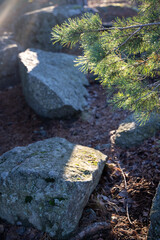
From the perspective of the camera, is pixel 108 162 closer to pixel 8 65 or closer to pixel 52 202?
pixel 52 202

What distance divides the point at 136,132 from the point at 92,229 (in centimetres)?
238

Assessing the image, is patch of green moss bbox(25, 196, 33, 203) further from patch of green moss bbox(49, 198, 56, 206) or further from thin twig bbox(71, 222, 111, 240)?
thin twig bbox(71, 222, 111, 240)

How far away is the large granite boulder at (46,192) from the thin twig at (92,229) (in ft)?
0.35

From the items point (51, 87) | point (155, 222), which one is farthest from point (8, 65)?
point (155, 222)

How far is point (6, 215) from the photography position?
2.72 meters

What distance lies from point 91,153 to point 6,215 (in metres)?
1.62

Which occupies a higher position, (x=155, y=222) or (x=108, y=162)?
(x=155, y=222)

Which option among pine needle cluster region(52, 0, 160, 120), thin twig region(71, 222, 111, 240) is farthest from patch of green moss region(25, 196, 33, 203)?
pine needle cluster region(52, 0, 160, 120)

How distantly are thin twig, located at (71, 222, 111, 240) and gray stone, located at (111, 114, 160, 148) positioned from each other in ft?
6.85

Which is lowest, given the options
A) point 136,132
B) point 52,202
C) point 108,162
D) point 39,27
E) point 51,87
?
point 108,162

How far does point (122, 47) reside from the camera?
9.37ft

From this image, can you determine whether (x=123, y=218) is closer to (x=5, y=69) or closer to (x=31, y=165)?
(x=31, y=165)

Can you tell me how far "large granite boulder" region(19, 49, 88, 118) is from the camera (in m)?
5.51

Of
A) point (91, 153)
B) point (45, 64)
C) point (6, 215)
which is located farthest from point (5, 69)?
point (6, 215)
